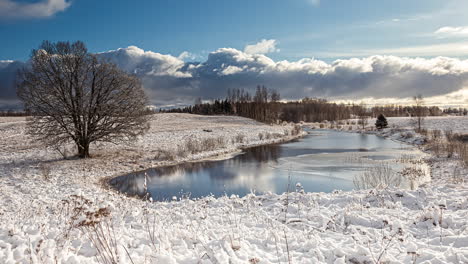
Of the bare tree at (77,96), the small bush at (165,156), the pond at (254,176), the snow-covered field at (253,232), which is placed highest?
the bare tree at (77,96)

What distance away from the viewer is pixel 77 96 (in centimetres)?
2006

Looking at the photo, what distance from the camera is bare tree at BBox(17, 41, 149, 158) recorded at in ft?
62.6

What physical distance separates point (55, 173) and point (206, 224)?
1465 centimetres

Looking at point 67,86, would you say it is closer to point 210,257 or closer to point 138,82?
point 138,82

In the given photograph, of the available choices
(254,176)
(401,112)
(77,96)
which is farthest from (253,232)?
(401,112)

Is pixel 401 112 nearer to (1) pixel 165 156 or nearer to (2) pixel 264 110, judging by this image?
(2) pixel 264 110

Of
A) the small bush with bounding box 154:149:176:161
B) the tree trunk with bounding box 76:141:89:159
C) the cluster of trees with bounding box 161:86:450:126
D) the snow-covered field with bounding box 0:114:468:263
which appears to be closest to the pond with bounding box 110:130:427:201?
the small bush with bounding box 154:149:176:161

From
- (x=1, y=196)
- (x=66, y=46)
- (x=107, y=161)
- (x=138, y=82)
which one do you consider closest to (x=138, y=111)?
(x=138, y=82)

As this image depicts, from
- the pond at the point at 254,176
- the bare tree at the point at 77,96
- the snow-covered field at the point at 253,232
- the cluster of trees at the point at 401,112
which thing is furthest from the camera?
the cluster of trees at the point at 401,112

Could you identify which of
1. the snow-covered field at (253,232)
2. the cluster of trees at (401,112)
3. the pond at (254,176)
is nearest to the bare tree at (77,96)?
the pond at (254,176)

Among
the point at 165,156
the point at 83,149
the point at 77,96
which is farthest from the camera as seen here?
the point at 165,156

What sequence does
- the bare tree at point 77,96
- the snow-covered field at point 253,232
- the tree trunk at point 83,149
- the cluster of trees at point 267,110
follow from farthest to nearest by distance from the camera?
the cluster of trees at point 267,110 < the tree trunk at point 83,149 < the bare tree at point 77,96 < the snow-covered field at point 253,232

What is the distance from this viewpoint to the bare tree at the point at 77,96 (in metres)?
19.1

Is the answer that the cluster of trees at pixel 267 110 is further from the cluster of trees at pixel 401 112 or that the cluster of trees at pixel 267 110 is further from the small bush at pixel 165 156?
the small bush at pixel 165 156
